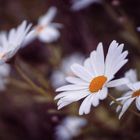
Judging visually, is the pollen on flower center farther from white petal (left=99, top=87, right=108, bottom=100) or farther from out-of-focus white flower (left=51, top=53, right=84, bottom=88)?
out-of-focus white flower (left=51, top=53, right=84, bottom=88)

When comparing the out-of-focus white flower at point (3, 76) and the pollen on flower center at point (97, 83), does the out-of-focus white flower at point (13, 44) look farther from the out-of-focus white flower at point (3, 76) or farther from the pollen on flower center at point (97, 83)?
the out-of-focus white flower at point (3, 76)

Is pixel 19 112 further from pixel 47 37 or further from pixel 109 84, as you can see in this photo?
pixel 109 84

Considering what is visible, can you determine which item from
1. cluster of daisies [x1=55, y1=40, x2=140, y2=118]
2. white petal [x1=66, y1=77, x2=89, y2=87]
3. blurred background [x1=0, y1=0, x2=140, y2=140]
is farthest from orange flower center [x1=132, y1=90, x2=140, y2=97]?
blurred background [x1=0, y1=0, x2=140, y2=140]

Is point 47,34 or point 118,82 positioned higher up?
point 47,34

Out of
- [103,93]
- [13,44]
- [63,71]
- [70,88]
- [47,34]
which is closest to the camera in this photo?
[103,93]

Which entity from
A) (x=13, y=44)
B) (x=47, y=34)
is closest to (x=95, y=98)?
(x=13, y=44)

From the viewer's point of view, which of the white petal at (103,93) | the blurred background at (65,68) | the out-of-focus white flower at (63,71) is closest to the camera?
the white petal at (103,93)

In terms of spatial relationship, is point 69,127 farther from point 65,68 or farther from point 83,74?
point 83,74

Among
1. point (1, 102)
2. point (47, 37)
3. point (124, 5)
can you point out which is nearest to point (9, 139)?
point (1, 102)

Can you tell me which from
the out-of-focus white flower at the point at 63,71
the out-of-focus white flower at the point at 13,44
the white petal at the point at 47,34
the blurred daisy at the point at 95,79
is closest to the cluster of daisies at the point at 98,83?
the blurred daisy at the point at 95,79
